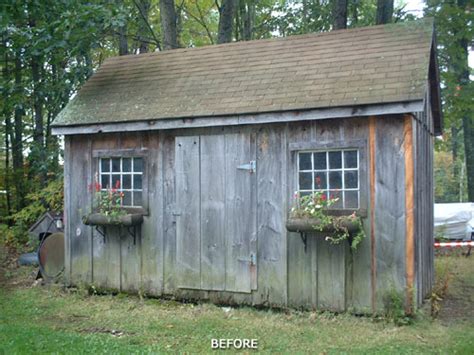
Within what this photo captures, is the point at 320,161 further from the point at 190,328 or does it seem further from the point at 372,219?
the point at 190,328

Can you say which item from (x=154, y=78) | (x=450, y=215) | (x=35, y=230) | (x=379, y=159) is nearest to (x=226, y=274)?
(x=379, y=159)

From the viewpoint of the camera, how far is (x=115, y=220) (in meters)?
8.44

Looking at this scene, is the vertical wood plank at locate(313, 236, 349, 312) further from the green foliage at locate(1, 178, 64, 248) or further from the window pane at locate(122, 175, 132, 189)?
the green foliage at locate(1, 178, 64, 248)

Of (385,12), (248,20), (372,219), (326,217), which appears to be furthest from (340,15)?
(326,217)

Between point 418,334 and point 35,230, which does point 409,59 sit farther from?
point 35,230

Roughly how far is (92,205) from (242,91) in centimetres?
322

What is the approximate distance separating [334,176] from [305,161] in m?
0.50

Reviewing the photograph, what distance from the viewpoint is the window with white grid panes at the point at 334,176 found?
24.0ft

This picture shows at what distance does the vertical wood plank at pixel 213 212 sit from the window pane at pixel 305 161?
122 centimetres

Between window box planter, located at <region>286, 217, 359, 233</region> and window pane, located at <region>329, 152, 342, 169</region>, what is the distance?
820mm

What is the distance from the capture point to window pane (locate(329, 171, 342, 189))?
7.38m

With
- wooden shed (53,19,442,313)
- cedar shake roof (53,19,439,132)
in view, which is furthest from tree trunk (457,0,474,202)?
cedar shake roof (53,19,439,132)

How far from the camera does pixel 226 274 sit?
8.09 metres

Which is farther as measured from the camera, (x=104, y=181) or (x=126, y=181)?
(x=104, y=181)
